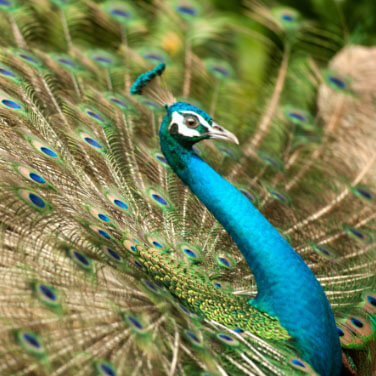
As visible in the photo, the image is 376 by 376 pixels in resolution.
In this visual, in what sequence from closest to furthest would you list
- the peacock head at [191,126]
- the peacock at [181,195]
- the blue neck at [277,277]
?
the peacock at [181,195] → the blue neck at [277,277] → the peacock head at [191,126]

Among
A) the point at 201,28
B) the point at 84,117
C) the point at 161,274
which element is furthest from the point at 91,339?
the point at 201,28

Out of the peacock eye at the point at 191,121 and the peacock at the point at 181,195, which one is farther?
the peacock eye at the point at 191,121

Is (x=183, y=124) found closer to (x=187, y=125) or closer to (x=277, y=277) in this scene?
(x=187, y=125)

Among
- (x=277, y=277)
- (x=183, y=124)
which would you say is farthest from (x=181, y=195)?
(x=277, y=277)

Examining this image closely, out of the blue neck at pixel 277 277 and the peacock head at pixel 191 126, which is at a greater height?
the peacock head at pixel 191 126

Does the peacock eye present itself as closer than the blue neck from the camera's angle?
No

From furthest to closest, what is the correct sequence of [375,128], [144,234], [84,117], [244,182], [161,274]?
[375,128]
[244,182]
[84,117]
[144,234]
[161,274]

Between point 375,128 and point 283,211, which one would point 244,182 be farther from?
point 375,128
